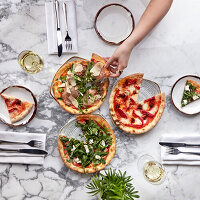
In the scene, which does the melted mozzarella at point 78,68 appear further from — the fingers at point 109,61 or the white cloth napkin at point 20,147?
the white cloth napkin at point 20,147

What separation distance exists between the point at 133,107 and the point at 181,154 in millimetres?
442

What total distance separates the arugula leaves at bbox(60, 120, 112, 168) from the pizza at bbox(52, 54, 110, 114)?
121 millimetres

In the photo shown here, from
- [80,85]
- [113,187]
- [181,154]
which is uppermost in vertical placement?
[80,85]

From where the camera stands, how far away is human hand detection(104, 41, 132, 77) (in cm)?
173

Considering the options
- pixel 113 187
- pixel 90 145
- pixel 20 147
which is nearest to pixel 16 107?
pixel 20 147

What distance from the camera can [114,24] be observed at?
1.93 metres

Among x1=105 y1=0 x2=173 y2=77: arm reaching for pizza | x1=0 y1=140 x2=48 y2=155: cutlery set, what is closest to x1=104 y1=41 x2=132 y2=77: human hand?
x1=105 y1=0 x2=173 y2=77: arm reaching for pizza

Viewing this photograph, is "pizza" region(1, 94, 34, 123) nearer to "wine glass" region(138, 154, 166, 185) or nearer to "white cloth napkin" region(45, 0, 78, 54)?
"white cloth napkin" region(45, 0, 78, 54)

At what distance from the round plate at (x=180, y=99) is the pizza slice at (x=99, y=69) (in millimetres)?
466

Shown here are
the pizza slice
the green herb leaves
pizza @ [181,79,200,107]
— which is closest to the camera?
the green herb leaves

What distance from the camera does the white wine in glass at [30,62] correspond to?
6.27 ft

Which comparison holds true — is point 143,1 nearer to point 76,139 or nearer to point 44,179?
point 76,139

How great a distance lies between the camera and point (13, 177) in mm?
1955

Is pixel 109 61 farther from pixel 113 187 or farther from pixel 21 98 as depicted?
pixel 113 187
